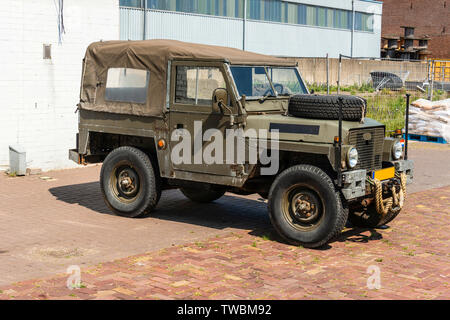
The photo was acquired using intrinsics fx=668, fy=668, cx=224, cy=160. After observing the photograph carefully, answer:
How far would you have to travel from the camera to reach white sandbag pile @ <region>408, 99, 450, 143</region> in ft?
63.7

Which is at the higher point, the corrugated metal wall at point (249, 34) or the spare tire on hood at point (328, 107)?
the corrugated metal wall at point (249, 34)

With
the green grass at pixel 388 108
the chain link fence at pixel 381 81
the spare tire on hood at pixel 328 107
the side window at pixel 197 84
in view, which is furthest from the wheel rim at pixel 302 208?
A: the chain link fence at pixel 381 81

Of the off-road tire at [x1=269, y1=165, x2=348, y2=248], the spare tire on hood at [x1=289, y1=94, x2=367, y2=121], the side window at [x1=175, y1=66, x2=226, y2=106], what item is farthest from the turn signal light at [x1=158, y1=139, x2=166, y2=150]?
the spare tire on hood at [x1=289, y1=94, x2=367, y2=121]

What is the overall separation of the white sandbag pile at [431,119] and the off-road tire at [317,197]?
12576 millimetres

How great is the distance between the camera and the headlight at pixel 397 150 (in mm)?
8719

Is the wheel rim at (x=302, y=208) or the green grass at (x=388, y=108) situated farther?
the green grass at (x=388, y=108)

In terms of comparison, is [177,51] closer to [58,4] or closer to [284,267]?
[284,267]

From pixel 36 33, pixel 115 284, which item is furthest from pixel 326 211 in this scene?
pixel 36 33

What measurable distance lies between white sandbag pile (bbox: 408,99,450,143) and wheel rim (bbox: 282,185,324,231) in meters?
12.5

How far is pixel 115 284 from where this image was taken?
6461mm

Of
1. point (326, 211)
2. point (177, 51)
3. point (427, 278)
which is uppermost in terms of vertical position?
point (177, 51)

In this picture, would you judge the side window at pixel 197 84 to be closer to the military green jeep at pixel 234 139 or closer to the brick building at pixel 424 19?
the military green jeep at pixel 234 139

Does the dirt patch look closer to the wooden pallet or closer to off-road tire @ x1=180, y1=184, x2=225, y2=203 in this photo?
off-road tire @ x1=180, y1=184, x2=225, y2=203

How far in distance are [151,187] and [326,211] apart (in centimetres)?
272
